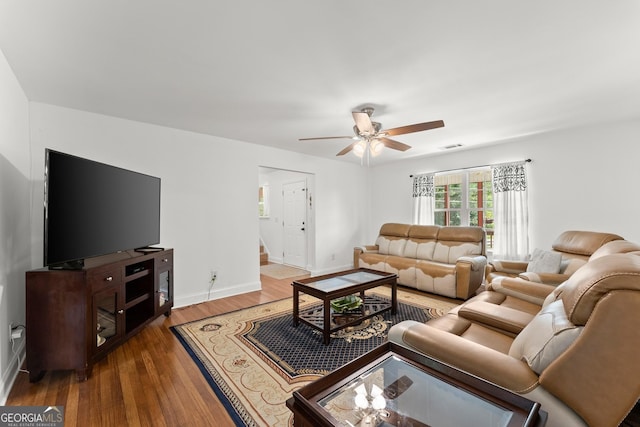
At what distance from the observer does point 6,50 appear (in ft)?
5.99

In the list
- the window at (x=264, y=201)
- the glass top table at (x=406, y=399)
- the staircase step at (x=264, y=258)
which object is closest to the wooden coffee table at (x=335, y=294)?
the glass top table at (x=406, y=399)

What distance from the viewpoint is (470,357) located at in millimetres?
1214

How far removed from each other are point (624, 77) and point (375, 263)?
355cm

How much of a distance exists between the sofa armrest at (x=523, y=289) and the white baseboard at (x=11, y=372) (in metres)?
3.81

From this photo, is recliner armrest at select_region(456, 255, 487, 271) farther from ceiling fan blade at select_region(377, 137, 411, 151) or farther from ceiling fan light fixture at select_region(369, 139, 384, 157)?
ceiling fan light fixture at select_region(369, 139, 384, 157)

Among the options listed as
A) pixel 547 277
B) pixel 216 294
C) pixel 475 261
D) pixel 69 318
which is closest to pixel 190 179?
pixel 216 294

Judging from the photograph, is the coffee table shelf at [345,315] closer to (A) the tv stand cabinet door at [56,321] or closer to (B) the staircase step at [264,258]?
(A) the tv stand cabinet door at [56,321]

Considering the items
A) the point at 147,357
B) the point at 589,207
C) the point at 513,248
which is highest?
the point at 589,207

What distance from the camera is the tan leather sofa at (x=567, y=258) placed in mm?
2680

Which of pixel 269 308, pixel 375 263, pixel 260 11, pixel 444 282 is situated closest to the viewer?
pixel 260 11

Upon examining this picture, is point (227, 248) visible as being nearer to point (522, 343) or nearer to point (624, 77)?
point (522, 343)

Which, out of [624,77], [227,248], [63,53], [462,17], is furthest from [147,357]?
[624,77]

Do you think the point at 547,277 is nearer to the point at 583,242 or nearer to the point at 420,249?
the point at 583,242

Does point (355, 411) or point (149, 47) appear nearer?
point (355, 411)
